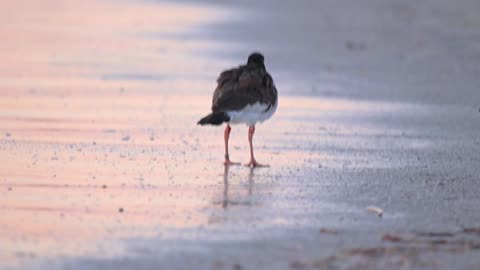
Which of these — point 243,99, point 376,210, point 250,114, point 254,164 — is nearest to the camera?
point 376,210

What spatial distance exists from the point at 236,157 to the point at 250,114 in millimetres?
379

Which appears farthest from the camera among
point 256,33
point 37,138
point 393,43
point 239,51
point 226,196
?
point 256,33

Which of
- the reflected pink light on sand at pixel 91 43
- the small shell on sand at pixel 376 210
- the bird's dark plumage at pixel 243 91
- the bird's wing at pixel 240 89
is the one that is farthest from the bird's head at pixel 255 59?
the reflected pink light on sand at pixel 91 43

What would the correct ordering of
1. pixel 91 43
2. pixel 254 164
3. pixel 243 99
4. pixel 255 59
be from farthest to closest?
pixel 91 43, pixel 255 59, pixel 243 99, pixel 254 164

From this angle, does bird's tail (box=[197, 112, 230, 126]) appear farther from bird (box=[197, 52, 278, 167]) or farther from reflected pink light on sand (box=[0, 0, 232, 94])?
reflected pink light on sand (box=[0, 0, 232, 94])

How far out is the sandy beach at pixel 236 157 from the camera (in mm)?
7199

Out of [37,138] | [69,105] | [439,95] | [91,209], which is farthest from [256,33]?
[91,209]

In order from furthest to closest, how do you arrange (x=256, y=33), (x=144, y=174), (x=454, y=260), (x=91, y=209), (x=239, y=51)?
(x=256, y=33) < (x=239, y=51) < (x=144, y=174) < (x=91, y=209) < (x=454, y=260)

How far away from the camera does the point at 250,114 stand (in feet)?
35.6

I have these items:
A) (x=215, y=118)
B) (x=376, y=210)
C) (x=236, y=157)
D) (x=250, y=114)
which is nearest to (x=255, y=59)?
(x=250, y=114)

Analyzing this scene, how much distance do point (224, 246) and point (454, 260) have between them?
124 centimetres

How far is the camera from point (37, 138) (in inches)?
445

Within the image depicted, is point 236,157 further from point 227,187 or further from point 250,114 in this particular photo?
point 227,187

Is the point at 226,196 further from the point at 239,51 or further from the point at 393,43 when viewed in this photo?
the point at 393,43
